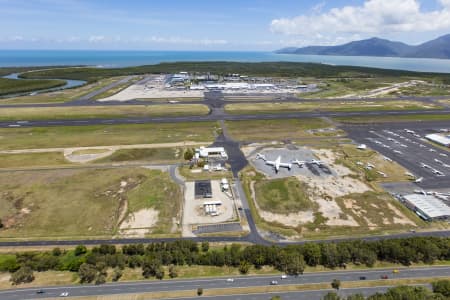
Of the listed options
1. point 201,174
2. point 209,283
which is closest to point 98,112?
point 201,174

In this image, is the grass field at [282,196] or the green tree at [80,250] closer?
the green tree at [80,250]

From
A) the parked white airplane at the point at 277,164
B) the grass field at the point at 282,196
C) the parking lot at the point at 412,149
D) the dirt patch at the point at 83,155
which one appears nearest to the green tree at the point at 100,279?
the grass field at the point at 282,196

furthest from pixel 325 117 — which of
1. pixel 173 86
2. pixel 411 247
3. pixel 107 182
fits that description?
pixel 173 86

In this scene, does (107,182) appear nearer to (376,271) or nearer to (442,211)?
(376,271)

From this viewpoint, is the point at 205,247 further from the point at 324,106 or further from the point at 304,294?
the point at 324,106

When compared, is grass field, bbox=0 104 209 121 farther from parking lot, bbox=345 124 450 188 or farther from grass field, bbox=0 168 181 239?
parking lot, bbox=345 124 450 188

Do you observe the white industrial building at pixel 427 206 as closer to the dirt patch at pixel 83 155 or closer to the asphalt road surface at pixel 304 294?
the asphalt road surface at pixel 304 294
